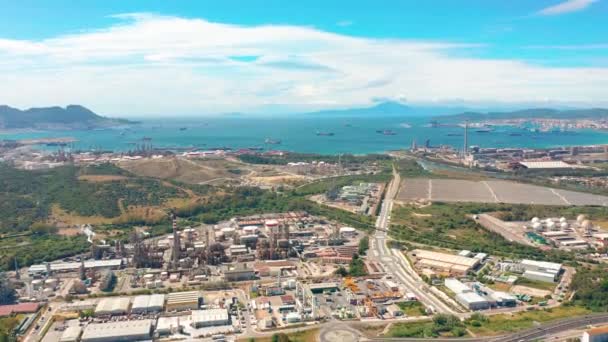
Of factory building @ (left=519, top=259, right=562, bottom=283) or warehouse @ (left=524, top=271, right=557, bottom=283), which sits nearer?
warehouse @ (left=524, top=271, right=557, bottom=283)

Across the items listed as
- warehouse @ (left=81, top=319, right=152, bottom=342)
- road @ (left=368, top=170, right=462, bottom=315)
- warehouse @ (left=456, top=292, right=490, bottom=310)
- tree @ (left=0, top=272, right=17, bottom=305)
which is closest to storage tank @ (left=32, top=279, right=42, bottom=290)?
tree @ (left=0, top=272, right=17, bottom=305)

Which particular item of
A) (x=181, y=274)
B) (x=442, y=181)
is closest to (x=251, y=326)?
(x=181, y=274)

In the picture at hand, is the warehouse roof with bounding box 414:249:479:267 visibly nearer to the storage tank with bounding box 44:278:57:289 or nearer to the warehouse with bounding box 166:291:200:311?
the warehouse with bounding box 166:291:200:311

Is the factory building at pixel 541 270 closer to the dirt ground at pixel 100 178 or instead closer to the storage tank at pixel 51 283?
the storage tank at pixel 51 283

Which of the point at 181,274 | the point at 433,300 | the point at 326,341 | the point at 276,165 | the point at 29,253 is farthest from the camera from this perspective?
the point at 276,165

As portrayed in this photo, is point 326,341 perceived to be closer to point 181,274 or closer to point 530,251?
point 181,274
